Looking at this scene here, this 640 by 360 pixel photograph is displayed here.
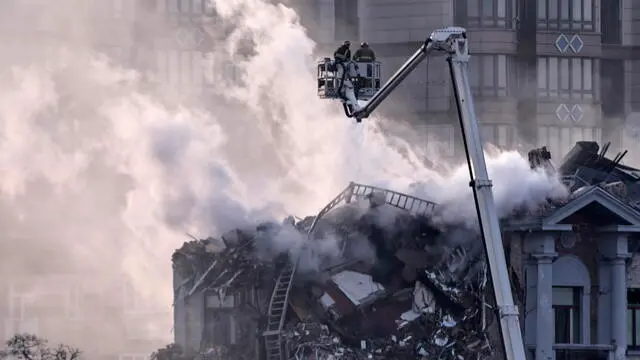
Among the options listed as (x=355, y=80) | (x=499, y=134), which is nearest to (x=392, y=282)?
(x=355, y=80)

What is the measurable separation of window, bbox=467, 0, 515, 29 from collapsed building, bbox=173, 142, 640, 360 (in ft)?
141

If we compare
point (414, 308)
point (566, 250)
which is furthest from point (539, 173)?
point (414, 308)

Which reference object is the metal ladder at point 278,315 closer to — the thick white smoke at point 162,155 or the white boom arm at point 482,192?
the thick white smoke at point 162,155

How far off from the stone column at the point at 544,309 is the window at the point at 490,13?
1746 inches

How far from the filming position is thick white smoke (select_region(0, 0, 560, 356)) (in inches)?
2240

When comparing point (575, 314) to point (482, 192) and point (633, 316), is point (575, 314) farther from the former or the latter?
point (482, 192)

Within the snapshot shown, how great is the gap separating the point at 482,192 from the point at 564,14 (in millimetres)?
58415

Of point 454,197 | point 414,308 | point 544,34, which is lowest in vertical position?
point 414,308

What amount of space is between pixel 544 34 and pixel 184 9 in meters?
19.3

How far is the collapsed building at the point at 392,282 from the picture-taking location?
172 feet

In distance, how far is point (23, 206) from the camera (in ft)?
223

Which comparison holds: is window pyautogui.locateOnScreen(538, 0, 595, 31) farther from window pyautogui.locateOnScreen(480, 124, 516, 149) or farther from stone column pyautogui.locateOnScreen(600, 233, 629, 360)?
stone column pyautogui.locateOnScreen(600, 233, 629, 360)

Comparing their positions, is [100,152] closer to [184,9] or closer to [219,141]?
[219,141]

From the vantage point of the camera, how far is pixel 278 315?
5241 centimetres
